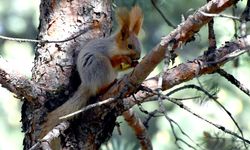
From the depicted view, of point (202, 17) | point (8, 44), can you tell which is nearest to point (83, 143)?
point (202, 17)

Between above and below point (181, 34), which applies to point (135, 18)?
above

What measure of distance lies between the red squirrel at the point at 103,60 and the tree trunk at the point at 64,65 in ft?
0.09

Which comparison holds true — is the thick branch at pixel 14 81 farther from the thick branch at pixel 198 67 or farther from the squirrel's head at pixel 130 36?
the squirrel's head at pixel 130 36

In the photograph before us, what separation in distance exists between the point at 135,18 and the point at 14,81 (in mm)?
697

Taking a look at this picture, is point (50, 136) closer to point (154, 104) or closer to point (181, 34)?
Result: point (181, 34)

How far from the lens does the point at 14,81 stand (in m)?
1.97

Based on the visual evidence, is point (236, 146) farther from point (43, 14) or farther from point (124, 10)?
point (43, 14)

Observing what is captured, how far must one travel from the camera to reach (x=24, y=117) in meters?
2.14

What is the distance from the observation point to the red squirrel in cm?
214

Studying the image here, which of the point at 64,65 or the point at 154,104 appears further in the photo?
the point at 154,104

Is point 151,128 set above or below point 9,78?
above

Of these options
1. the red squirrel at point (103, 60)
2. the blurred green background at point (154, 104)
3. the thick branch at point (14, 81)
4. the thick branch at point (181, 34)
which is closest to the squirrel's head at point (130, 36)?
the red squirrel at point (103, 60)

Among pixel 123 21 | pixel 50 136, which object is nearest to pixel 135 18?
pixel 123 21

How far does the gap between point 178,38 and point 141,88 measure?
32 centimetres
